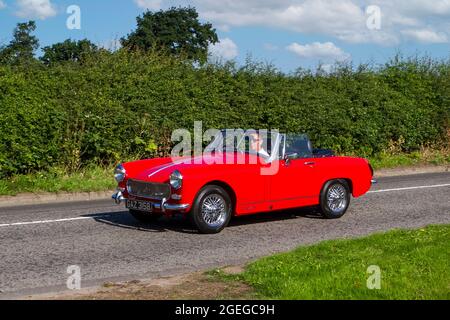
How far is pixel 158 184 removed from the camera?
10312 mm

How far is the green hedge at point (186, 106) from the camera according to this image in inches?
626

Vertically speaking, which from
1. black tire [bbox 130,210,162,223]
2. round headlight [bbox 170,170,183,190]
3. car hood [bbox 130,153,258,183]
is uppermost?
car hood [bbox 130,153,258,183]

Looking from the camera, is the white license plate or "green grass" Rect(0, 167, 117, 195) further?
"green grass" Rect(0, 167, 117, 195)

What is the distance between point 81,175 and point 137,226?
5.34 meters

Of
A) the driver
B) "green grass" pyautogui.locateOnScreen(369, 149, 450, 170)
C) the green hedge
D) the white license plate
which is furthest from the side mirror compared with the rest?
"green grass" pyautogui.locateOnScreen(369, 149, 450, 170)

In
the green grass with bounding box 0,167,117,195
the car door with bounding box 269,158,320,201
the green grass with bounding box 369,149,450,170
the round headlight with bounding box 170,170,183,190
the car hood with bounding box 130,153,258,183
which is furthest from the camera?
the green grass with bounding box 369,149,450,170

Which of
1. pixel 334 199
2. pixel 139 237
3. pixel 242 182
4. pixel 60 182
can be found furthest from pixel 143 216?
pixel 60 182

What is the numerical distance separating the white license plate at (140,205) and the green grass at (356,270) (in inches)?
101

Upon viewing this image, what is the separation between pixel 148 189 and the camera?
10484mm

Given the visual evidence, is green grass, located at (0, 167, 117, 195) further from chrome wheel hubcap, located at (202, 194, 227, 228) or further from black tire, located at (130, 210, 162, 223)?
chrome wheel hubcap, located at (202, 194, 227, 228)

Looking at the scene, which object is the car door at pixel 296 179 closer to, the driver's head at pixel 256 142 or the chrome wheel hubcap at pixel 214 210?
the driver's head at pixel 256 142

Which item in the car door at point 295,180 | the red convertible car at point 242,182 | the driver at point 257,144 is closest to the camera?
the red convertible car at point 242,182

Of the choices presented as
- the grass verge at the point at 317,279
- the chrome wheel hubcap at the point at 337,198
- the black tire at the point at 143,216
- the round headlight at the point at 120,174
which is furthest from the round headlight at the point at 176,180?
the chrome wheel hubcap at the point at 337,198

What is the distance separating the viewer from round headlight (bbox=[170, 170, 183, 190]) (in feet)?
32.7
